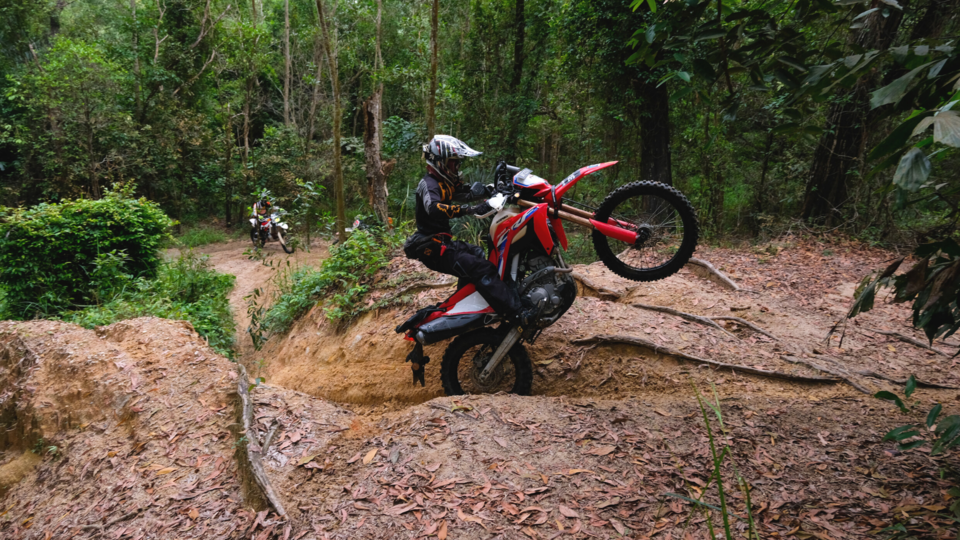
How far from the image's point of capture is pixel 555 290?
4215mm

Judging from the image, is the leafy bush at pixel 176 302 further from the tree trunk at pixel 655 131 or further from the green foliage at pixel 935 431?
the tree trunk at pixel 655 131

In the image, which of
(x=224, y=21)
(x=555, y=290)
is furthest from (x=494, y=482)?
(x=224, y=21)

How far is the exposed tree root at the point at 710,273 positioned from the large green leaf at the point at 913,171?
4.90m

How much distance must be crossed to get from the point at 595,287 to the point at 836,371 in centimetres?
262

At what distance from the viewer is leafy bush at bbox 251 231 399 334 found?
6605 millimetres

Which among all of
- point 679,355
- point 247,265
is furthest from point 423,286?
point 247,265

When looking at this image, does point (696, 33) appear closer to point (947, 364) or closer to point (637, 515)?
point (637, 515)

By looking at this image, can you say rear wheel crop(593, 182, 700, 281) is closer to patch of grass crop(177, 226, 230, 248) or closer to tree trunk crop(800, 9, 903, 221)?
tree trunk crop(800, 9, 903, 221)

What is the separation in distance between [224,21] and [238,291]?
14457 mm

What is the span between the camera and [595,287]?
6203 mm

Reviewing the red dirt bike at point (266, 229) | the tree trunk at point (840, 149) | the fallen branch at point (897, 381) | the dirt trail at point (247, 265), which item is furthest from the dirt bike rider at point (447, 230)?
the red dirt bike at point (266, 229)

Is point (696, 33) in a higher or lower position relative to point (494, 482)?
higher

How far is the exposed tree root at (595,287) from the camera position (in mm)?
6059

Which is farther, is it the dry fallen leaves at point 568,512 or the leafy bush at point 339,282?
the leafy bush at point 339,282
